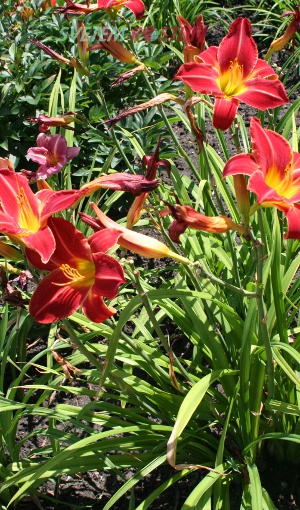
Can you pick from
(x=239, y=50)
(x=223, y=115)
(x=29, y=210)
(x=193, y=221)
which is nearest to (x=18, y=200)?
(x=29, y=210)

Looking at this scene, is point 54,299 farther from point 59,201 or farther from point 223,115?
point 223,115

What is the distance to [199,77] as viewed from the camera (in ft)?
4.81

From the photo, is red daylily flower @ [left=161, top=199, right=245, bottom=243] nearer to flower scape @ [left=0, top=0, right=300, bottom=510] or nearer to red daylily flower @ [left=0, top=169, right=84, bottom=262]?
flower scape @ [left=0, top=0, right=300, bottom=510]

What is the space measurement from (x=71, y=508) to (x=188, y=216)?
1.23 metres

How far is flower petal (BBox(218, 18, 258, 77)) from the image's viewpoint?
156cm

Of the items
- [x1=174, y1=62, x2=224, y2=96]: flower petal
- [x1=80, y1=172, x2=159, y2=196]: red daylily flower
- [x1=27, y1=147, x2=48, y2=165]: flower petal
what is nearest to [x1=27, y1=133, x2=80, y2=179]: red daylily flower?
[x1=27, y1=147, x2=48, y2=165]: flower petal

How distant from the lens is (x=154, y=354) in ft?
6.26

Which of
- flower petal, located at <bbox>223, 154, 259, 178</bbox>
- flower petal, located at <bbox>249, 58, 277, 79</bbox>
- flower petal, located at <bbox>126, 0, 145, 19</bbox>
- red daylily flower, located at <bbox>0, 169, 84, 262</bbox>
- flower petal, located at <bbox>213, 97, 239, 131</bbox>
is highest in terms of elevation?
flower petal, located at <bbox>126, 0, 145, 19</bbox>

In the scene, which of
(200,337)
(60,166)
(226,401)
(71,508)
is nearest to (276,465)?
(226,401)

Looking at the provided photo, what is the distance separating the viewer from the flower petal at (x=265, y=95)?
1.45m

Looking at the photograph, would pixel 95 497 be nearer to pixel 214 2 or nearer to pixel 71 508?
pixel 71 508

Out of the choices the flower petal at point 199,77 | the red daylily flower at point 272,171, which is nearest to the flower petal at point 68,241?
the red daylily flower at point 272,171

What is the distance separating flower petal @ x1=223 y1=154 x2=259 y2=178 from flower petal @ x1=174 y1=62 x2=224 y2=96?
25 cm

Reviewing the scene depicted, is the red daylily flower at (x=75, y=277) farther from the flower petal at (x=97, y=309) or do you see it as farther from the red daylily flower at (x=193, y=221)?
the red daylily flower at (x=193, y=221)
